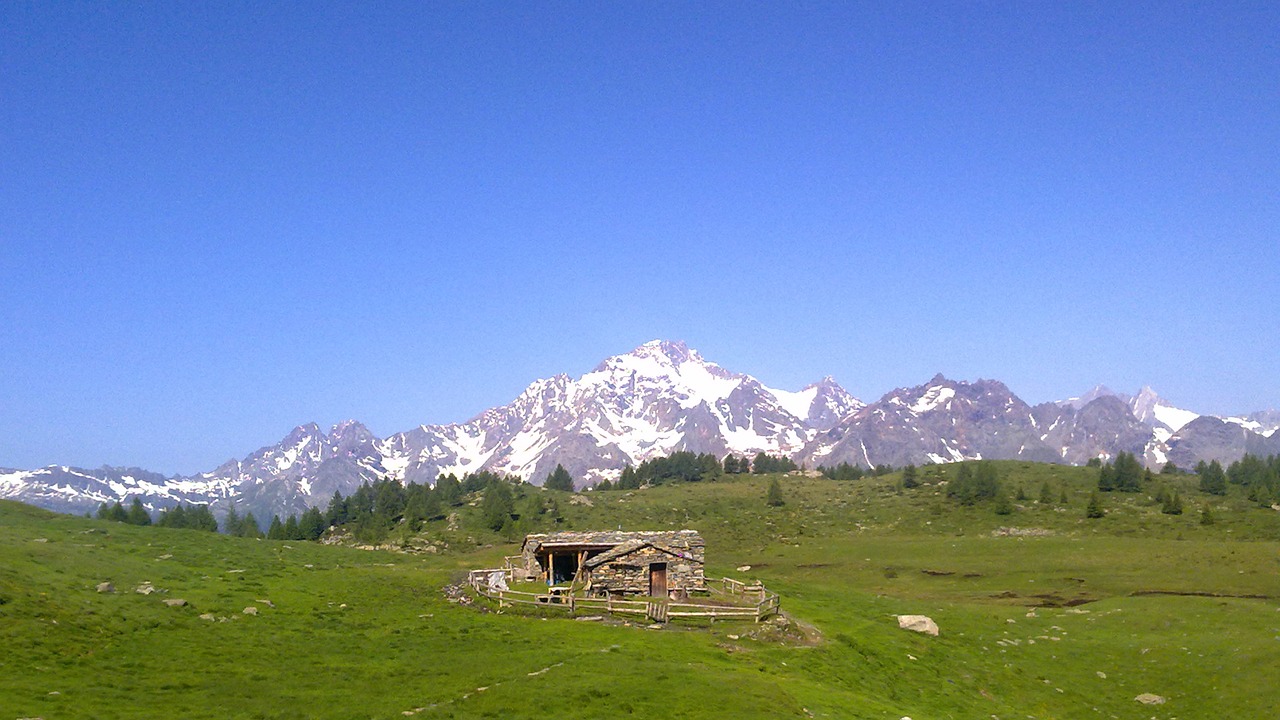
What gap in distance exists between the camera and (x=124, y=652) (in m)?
38.8

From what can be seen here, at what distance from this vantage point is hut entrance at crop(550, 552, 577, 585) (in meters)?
75.5

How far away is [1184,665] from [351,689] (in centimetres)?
4898

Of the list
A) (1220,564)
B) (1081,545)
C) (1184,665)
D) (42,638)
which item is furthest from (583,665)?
(1081,545)

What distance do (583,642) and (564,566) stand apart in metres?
31.9

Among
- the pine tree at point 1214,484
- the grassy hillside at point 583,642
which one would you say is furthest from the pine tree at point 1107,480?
the grassy hillside at point 583,642

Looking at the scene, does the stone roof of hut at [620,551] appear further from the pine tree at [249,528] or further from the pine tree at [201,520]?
the pine tree at [201,520]

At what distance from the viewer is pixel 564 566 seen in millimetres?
77000

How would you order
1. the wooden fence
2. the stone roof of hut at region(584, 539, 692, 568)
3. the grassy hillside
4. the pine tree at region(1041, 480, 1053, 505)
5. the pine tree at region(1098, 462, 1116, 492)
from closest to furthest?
the grassy hillside, the wooden fence, the stone roof of hut at region(584, 539, 692, 568), the pine tree at region(1041, 480, 1053, 505), the pine tree at region(1098, 462, 1116, 492)

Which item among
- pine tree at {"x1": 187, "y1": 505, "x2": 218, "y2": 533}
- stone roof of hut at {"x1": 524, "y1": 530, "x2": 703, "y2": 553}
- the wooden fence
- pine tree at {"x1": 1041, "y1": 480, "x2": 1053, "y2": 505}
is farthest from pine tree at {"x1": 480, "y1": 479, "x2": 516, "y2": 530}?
pine tree at {"x1": 1041, "y1": 480, "x2": 1053, "y2": 505}

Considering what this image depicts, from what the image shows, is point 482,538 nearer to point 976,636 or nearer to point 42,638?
point 976,636

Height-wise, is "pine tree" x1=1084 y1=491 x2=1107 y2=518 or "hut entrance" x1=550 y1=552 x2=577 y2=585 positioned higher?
"pine tree" x1=1084 y1=491 x2=1107 y2=518

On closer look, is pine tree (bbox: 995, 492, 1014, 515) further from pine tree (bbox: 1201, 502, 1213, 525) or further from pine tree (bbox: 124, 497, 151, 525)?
pine tree (bbox: 124, 497, 151, 525)

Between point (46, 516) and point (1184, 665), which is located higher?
point (46, 516)

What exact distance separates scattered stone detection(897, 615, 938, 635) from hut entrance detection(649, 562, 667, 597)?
1678 centimetres
